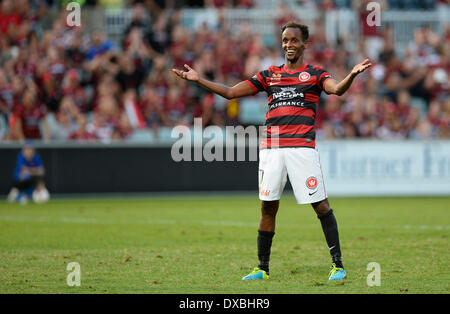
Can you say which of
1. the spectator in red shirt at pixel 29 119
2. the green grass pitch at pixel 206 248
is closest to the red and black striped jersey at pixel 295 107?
the green grass pitch at pixel 206 248

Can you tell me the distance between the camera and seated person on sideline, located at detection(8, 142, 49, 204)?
60.2 ft

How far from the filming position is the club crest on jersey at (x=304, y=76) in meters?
7.65

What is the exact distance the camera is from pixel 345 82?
7.19m

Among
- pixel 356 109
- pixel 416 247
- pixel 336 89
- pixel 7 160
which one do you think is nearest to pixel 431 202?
pixel 356 109

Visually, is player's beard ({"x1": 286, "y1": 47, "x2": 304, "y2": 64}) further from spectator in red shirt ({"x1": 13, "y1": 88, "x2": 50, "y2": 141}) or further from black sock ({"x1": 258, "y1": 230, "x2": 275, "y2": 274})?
spectator in red shirt ({"x1": 13, "y1": 88, "x2": 50, "y2": 141})

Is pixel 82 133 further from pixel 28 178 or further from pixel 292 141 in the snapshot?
pixel 292 141

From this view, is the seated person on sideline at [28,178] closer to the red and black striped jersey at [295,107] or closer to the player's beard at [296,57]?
the red and black striped jersey at [295,107]

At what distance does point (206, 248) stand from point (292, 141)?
2.96 m

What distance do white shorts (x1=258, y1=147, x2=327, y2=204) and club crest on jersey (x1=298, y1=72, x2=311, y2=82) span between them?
68 centimetres

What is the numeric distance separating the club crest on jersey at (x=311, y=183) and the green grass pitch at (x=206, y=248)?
2.92 feet

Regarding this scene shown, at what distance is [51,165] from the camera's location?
64.0 ft

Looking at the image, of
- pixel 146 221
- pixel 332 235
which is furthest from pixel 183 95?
pixel 332 235

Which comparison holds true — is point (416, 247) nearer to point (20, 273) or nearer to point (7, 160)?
point (20, 273)
